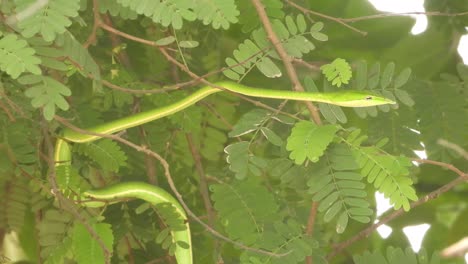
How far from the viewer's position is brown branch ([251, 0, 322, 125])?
146cm

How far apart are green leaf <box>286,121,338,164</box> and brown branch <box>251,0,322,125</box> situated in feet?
0.18

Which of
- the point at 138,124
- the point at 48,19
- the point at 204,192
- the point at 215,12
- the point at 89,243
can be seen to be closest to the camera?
the point at 48,19

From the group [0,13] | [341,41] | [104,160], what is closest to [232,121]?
[341,41]

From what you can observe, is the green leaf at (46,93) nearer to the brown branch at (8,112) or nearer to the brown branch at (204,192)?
the brown branch at (8,112)

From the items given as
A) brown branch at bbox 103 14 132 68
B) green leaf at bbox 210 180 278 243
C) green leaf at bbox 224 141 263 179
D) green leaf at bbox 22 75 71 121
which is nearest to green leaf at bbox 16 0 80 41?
green leaf at bbox 22 75 71 121

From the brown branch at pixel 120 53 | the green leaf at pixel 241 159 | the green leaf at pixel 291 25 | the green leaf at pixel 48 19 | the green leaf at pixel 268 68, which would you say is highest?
the brown branch at pixel 120 53

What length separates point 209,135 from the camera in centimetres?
212

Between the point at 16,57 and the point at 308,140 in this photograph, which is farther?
the point at 308,140

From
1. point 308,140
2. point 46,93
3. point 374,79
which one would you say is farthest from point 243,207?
point 46,93

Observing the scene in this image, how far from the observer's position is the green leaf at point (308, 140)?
136 centimetres

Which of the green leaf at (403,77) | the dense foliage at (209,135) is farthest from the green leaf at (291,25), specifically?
the green leaf at (403,77)

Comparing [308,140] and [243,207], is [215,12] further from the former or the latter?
[243,207]

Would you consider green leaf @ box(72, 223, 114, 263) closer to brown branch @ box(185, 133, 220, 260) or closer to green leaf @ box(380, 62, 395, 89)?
brown branch @ box(185, 133, 220, 260)

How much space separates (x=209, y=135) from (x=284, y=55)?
684 millimetres
